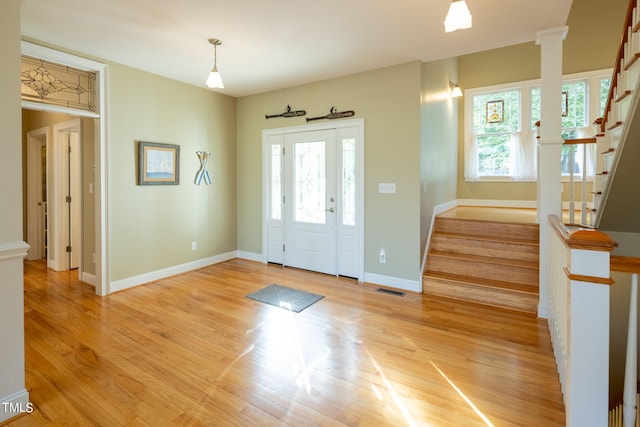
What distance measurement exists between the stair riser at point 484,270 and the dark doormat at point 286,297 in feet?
5.09

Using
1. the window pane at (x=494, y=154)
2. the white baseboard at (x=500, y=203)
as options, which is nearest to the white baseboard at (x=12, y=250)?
the white baseboard at (x=500, y=203)

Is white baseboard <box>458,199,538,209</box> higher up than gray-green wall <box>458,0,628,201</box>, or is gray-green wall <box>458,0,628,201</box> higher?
gray-green wall <box>458,0,628,201</box>

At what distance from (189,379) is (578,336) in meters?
2.28

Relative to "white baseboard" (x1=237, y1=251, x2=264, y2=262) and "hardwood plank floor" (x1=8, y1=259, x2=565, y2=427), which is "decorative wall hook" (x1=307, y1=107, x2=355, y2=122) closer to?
"hardwood plank floor" (x1=8, y1=259, x2=565, y2=427)

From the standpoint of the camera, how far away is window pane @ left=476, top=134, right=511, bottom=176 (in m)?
6.15

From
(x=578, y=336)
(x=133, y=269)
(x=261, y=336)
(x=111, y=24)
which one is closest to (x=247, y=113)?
(x=111, y=24)

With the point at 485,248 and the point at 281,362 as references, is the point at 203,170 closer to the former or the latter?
the point at 281,362

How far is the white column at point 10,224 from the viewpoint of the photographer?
184 centimetres

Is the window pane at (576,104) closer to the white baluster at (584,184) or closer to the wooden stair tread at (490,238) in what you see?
the wooden stair tread at (490,238)

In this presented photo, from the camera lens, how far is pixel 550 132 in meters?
3.13

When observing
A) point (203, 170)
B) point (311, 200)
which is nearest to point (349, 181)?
point (311, 200)

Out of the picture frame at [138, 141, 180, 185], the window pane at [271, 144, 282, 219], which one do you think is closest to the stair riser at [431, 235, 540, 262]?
the window pane at [271, 144, 282, 219]

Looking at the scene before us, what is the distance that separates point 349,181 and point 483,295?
2137 millimetres

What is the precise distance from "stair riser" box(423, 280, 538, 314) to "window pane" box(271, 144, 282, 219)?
2518 millimetres
